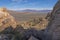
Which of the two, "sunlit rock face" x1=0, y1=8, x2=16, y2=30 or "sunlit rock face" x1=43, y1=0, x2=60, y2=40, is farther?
"sunlit rock face" x1=0, y1=8, x2=16, y2=30

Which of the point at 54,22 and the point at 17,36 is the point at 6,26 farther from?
the point at 54,22

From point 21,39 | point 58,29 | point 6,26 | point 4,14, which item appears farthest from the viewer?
point 4,14

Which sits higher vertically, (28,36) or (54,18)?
(54,18)

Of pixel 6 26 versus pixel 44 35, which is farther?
pixel 6 26

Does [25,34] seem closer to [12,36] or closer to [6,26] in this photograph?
[12,36]

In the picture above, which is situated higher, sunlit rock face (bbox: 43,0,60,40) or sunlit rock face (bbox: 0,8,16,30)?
sunlit rock face (bbox: 43,0,60,40)

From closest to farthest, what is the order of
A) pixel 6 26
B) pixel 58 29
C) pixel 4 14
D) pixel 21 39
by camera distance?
pixel 58 29 < pixel 21 39 < pixel 6 26 < pixel 4 14

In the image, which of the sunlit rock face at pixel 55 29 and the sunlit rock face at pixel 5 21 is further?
the sunlit rock face at pixel 5 21

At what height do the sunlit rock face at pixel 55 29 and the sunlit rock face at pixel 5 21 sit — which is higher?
the sunlit rock face at pixel 55 29

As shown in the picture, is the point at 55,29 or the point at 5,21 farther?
the point at 5,21

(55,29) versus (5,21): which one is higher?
(55,29)

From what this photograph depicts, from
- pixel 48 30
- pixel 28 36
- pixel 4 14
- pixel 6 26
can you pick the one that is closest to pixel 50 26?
Answer: pixel 48 30
